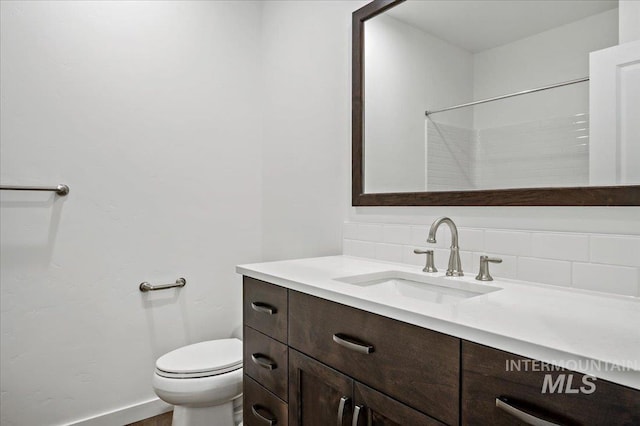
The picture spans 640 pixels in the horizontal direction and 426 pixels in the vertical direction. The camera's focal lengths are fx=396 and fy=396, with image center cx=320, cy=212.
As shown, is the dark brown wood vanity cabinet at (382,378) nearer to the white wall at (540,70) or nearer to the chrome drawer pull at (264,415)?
the chrome drawer pull at (264,415)

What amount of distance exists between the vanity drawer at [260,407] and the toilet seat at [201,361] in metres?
0.26

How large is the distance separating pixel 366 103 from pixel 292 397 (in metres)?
1.20

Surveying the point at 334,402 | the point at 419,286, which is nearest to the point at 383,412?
the point at 334,402

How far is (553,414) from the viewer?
0.64 metres

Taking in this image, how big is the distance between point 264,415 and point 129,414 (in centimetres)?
100

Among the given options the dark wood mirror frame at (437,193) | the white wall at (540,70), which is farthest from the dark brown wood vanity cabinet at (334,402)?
the white wall at (540,70)

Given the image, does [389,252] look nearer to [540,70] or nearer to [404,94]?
[404,94]

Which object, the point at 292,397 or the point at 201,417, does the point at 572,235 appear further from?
the point at 201,417

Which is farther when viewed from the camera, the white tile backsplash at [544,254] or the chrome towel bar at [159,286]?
the chrome towel bar at [159,286]

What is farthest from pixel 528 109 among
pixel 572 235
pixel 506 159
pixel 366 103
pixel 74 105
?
pixel 74 105

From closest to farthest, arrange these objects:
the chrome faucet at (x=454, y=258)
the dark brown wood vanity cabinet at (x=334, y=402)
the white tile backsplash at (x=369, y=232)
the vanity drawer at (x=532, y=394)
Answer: the vanity drawer at (x=532, y=394) → the dark brown wood vanity cabinet at (x=334, y=402) → the chrome faucet at (x=454, y=258) → the white tile backsplash at (x=369, y=232)

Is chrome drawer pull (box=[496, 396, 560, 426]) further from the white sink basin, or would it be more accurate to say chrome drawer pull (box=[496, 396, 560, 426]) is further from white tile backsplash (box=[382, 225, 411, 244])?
white tile backsplash (box=[382, 225, 411, 244])

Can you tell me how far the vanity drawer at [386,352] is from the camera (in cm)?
79

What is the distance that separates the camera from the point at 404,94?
5.20 feet
